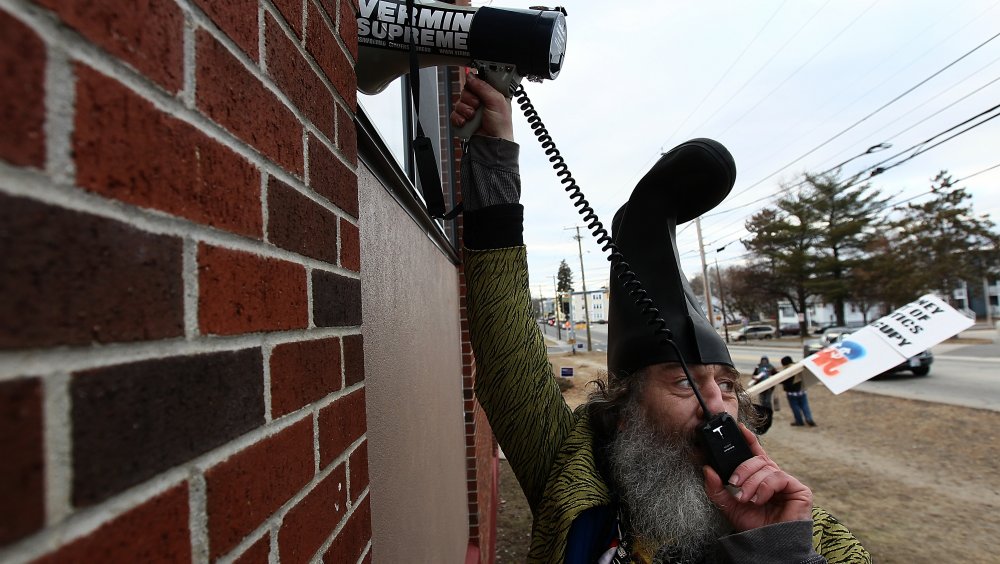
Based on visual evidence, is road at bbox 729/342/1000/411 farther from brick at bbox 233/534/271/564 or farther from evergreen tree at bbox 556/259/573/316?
evergreen tree at bbox 556/259/573/316

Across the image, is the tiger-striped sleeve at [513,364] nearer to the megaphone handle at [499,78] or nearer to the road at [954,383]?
the megaphone handle at [499,78]

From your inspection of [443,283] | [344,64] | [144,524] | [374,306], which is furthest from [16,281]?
[443,283]

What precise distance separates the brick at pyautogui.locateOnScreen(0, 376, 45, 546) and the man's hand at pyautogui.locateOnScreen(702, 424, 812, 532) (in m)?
1.54

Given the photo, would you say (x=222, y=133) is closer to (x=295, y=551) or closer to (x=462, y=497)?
(x=295, y=551)

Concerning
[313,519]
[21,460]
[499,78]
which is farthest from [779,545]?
[21,460]

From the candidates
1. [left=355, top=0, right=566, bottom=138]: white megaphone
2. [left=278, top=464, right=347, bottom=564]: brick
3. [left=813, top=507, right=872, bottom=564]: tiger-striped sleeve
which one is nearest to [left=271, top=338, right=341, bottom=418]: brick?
[left=278, top=464, right=347, bottom=564]: brick

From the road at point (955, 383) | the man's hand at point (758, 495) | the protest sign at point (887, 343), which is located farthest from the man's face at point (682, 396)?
the road at point (955, 383)

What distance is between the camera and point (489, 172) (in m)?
1.68

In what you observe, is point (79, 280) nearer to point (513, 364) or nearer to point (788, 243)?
point (513, 364)

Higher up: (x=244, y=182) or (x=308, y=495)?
(x=244, y=182)

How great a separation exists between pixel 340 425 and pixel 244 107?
0.50 metres

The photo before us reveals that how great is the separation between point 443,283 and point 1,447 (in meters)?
3.10

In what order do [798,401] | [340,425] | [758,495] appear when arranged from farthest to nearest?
1. [798,401]
2. [758,495]
3. [340,425]

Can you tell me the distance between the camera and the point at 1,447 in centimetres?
30
